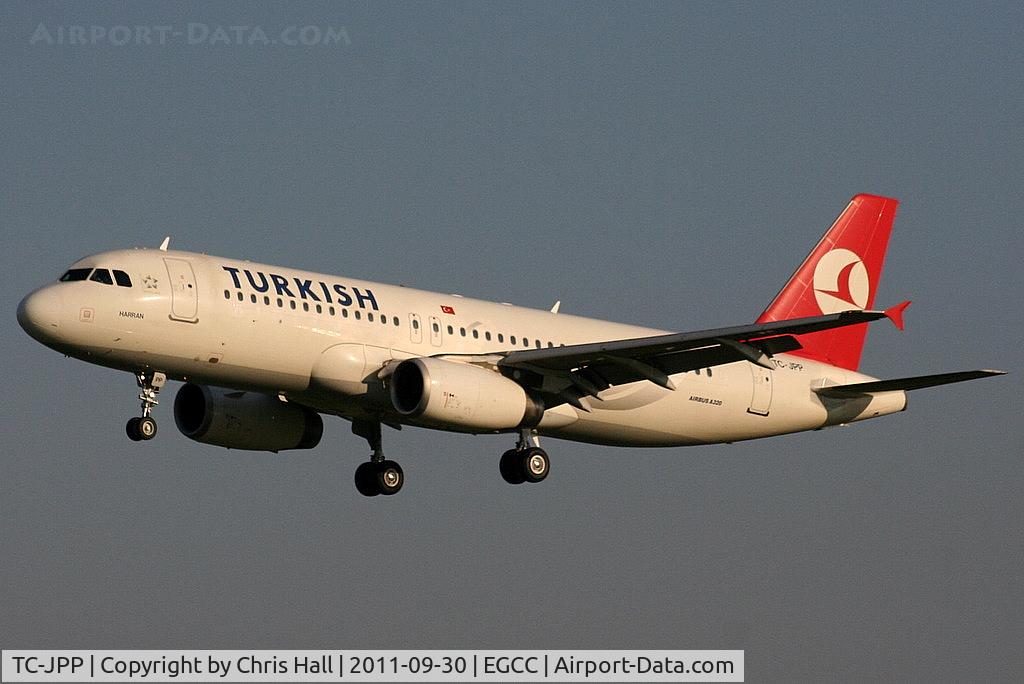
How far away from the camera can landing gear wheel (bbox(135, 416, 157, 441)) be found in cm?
3916

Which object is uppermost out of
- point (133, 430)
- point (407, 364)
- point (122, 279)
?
point (122, 279)

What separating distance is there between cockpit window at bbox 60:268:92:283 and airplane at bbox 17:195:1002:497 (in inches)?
1.9

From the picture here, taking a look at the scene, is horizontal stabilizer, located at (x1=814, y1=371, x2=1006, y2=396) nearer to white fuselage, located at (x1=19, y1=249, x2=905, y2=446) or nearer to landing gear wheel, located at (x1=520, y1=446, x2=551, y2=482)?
white fuselage, located at (x1=19, y1=249, x2=905, y2=446)

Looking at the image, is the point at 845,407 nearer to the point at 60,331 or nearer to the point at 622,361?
the point at 622,361

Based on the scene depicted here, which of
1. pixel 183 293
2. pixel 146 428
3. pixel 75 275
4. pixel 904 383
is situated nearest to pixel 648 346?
pixel 904 383

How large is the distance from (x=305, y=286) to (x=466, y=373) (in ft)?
13.5

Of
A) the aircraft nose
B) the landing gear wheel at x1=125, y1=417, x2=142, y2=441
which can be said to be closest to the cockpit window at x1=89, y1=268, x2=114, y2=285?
the aircraft nose

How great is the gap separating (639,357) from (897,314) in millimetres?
6656

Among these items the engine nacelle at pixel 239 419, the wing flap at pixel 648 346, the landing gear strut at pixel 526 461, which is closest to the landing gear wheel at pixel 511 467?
the landing gear strut at pixel 526 461

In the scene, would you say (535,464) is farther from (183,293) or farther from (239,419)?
(183,293)

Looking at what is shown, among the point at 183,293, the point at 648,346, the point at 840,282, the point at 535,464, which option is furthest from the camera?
the point at 840,282

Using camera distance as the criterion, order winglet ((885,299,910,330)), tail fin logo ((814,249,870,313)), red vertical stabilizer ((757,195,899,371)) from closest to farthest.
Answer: winglet ((885,299,910,330)) → red vertical stabilizer ((757,195,899,371)) → tail fin logo ((814,249,870,313))

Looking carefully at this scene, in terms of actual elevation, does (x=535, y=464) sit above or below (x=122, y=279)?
below

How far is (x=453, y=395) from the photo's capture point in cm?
4022
